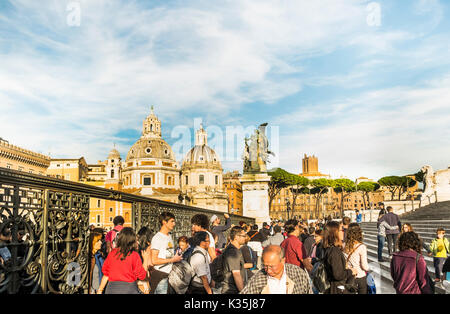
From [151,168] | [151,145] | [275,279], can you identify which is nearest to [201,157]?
[151,145]

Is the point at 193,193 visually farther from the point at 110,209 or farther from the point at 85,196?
the point at 85,196

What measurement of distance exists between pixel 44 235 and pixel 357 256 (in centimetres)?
374

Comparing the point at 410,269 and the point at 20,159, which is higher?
the point at 20,159

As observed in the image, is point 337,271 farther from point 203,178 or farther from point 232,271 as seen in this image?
point 203,178

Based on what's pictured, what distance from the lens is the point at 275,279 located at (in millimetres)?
3615

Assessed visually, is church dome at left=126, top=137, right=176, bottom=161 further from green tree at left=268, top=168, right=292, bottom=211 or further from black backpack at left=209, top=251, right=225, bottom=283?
black backpack at left=209, top=251, right=225, bottom=283

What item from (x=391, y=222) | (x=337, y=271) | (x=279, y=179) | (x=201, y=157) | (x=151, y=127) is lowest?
(x=337, y=271)

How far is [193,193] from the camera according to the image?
9700 centimetres

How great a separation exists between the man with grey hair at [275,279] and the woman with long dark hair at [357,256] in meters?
1.70

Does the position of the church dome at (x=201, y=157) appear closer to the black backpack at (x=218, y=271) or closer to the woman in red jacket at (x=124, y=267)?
the black backpack at (x=218, y=271)

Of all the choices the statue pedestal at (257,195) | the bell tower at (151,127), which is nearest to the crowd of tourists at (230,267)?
the statue pedestal at (257,195)

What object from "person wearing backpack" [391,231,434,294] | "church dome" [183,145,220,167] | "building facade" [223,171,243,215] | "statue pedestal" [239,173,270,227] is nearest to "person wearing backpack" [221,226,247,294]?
"person wearing backpack" [391,231,434,294]
